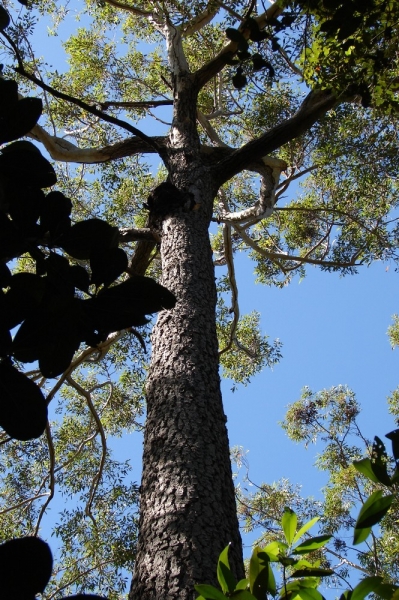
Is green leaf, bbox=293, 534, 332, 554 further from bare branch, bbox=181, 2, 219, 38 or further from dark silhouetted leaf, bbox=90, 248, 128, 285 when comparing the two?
bare branch, bbox=181, 2, 219, 38

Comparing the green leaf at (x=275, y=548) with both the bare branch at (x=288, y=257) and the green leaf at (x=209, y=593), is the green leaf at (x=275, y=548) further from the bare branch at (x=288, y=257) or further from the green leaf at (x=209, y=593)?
the bare branch at (x=288, y=257)

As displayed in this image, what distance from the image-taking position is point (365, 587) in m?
0.67

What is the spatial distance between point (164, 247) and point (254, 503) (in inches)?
259

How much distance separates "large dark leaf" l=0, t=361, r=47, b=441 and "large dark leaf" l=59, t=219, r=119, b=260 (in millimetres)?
221

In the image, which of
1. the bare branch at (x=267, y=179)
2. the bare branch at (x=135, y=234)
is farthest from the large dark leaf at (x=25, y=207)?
the bare branch at (x=267, y=179)

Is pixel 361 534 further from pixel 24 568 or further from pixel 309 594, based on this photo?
pixel 24 568

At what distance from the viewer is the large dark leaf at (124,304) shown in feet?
3.06

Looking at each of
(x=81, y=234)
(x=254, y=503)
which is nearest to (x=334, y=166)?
(x=254, y=503)

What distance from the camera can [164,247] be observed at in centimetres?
329

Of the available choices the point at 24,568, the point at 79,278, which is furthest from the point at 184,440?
the point at 24,568

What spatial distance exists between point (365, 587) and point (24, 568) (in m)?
0.38

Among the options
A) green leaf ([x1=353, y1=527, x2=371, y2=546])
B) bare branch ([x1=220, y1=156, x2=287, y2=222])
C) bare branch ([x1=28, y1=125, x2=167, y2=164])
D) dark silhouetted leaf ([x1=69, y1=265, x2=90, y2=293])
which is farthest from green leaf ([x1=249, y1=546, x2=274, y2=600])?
bare branch ([x1=220, y1=156, x2=287, y2=222])

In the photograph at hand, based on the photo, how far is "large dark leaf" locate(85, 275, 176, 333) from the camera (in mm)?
933

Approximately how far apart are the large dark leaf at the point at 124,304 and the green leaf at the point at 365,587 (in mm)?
482
